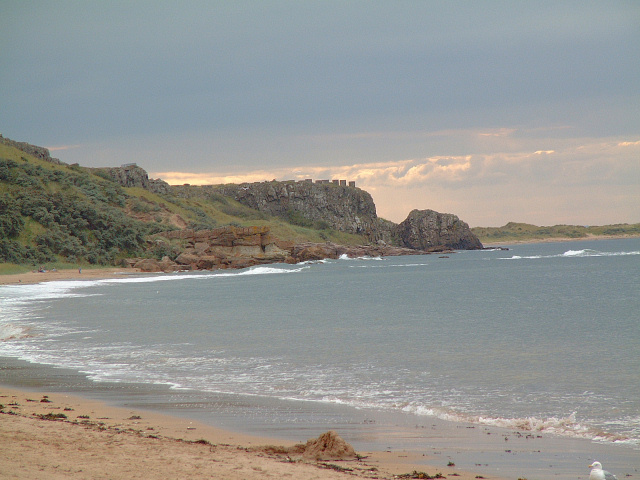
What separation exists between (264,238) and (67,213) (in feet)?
86.0

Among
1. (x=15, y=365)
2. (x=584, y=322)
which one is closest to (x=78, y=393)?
(x=15, y=365)

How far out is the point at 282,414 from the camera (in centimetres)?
1039

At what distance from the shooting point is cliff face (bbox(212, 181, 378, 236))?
167 m

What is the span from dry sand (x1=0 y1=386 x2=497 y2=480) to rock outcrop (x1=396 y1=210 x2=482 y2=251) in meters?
148

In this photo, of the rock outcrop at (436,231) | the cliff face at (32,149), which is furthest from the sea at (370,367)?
the rock outcrop at (436,231)

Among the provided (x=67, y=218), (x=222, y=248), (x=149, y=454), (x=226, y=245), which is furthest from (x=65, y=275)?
(x=149, y=454)

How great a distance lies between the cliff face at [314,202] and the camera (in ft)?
547

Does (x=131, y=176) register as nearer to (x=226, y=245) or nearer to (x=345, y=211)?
(x=226, y=245)

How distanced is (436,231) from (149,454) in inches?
6006

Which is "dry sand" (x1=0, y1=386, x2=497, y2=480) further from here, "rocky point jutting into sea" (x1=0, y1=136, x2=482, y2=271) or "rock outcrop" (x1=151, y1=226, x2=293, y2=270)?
"rocky point jutting into sea" (x1=0, y1=136, x2=482, y2=271)

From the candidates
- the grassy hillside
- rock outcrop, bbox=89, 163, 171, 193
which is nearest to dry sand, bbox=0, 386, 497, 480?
the grassy hillside

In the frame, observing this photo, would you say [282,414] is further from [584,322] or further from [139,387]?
[584,322]

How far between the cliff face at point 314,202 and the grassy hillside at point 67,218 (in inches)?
2611

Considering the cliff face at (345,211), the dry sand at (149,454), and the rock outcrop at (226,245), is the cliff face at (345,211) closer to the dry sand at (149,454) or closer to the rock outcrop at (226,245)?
the rock outcrop at (226,245)
